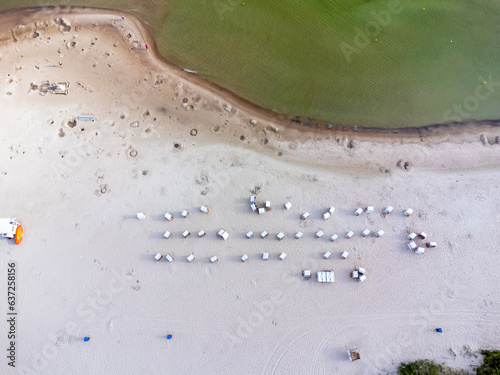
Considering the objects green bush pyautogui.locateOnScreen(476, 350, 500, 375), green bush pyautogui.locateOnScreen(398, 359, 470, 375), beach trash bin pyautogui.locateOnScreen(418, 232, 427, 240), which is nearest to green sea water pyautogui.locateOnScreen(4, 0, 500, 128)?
beach trash bin pyautogui.locateOnScreen(418, 232, 427, 240)

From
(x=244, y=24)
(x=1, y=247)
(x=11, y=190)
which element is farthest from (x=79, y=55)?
(x=1, y=247)

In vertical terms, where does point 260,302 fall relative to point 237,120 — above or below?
below

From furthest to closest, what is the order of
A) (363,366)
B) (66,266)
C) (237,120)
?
(237,120)
(66,266)
(363,366)

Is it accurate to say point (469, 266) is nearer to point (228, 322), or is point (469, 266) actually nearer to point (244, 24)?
point (228, 322)

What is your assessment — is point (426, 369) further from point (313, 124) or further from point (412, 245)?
point (313, 124)

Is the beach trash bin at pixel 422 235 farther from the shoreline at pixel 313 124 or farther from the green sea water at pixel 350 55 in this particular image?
the green sea water at pixel 350 55
